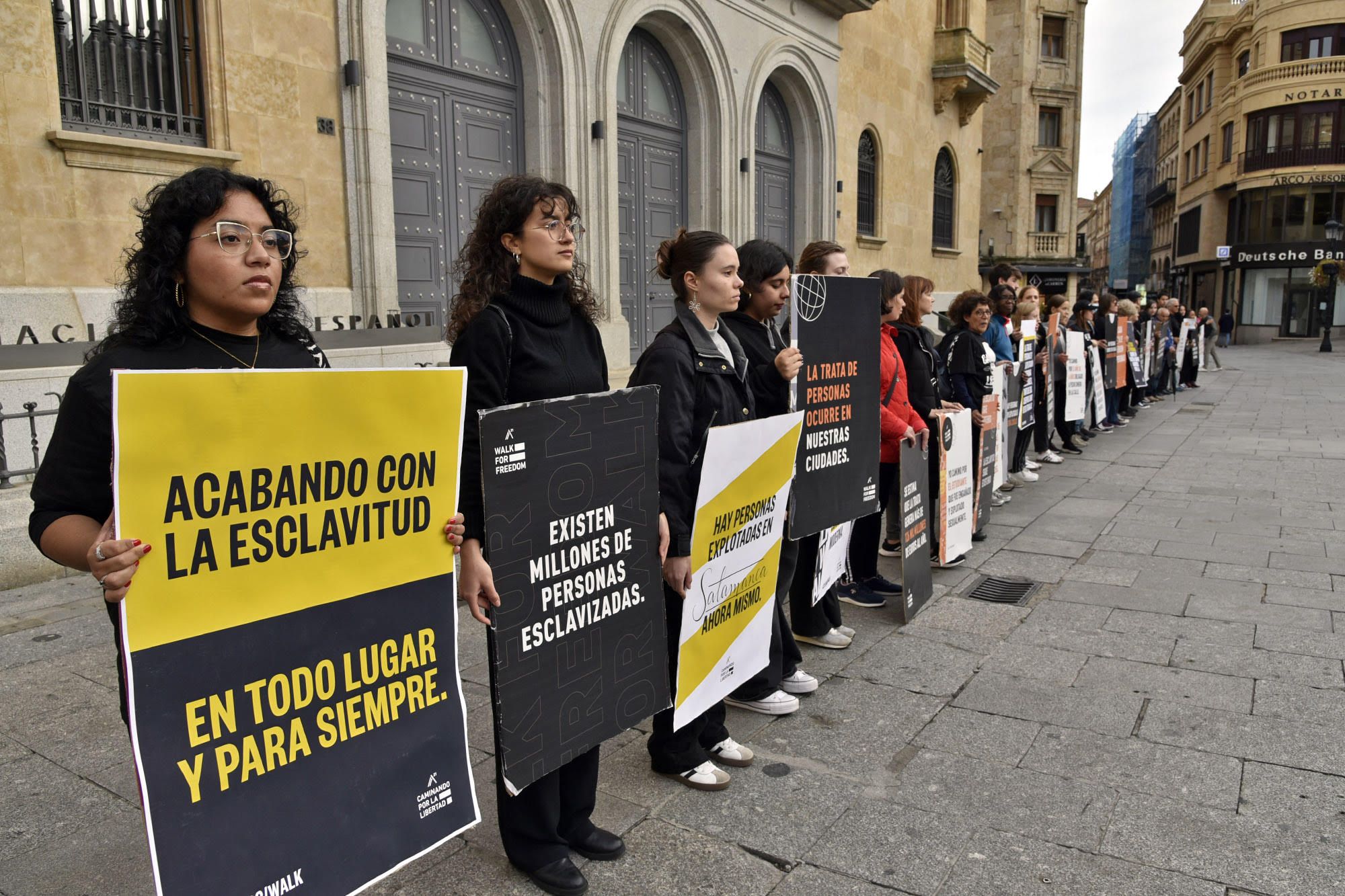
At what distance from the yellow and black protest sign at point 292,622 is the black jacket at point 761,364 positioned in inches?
74.7

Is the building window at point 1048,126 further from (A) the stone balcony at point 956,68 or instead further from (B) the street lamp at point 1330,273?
(A) the stone balcony at point 956,68

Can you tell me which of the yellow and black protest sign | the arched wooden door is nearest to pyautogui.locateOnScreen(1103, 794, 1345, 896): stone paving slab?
the yellow and black protest sign

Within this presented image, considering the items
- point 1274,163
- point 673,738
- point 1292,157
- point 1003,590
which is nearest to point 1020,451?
point 1003,590

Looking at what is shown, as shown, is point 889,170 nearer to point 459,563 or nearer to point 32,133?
point 32,133

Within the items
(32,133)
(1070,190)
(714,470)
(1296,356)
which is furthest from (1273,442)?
(1070,190)

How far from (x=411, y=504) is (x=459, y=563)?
1.51 ft

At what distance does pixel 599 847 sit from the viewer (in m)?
2.96

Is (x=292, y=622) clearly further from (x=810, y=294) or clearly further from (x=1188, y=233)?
(x=1188, y=233)

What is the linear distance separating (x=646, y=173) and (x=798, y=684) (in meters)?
10.1

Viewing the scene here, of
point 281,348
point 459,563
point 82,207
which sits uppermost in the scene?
point 82,207

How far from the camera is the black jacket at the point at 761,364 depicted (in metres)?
4.00

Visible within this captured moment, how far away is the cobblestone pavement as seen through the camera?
9.55ft

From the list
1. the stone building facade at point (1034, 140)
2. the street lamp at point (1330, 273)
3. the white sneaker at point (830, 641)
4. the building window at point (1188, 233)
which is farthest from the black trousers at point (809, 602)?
the building window at point (1188, 233)

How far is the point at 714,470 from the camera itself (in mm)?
3232
